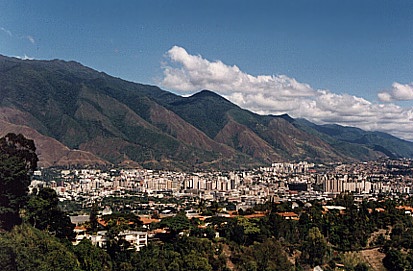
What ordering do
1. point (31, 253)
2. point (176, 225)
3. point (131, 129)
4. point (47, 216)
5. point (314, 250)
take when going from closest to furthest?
point (31, 253) → point (47, 216) → point (176, 225) → point (314, 250) → point (131, 129)

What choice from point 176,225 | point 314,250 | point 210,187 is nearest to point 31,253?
point 176,225

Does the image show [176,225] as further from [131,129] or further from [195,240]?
[131,129]

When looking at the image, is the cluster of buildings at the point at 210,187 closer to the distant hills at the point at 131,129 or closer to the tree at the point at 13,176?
the distant hills at the point at 131,129

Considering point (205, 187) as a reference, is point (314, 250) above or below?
below

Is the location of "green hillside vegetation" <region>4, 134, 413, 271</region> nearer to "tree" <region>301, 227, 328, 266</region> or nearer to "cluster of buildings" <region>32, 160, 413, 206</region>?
"tree" <region>301, 227, 328, 266</region>

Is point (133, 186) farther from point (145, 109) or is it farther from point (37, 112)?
point (145, 109)

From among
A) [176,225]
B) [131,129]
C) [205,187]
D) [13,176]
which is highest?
[131,129]

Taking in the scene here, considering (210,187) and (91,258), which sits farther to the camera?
(210,187)

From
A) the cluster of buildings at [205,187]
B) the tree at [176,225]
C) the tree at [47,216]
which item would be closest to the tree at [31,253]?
the tree at [47,216]
